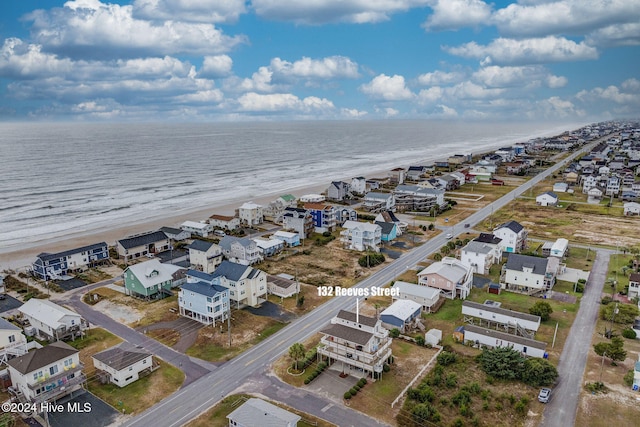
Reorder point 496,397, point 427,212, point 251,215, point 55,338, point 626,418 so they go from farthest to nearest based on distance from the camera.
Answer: point 427,212 < point 251,215 < point 55,338 < point 496,397 < point 626,418

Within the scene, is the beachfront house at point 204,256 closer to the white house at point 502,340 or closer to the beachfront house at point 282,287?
the beachfront house at point 282,287

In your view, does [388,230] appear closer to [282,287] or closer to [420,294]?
[420,294]

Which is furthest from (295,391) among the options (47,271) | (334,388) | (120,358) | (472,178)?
(472,178)

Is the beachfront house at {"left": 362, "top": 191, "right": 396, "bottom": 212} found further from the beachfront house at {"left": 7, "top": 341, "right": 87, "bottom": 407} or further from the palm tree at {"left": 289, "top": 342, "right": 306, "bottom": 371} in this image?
the beachfront house at {"left": 7, "top": 341, "right": 87, "bottom": 407}

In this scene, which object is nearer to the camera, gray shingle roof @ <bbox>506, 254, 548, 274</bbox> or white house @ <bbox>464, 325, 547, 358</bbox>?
white house @ <bbox>464, 325, 547, 358</bbox>

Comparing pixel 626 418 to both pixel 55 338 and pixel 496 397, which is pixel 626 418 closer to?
pixel 496 397

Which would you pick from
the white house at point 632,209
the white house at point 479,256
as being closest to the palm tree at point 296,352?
the white house at point 479,256

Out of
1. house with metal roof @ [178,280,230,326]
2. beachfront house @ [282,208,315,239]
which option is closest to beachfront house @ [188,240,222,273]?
house with metal roof @ [178,280,230,326]
